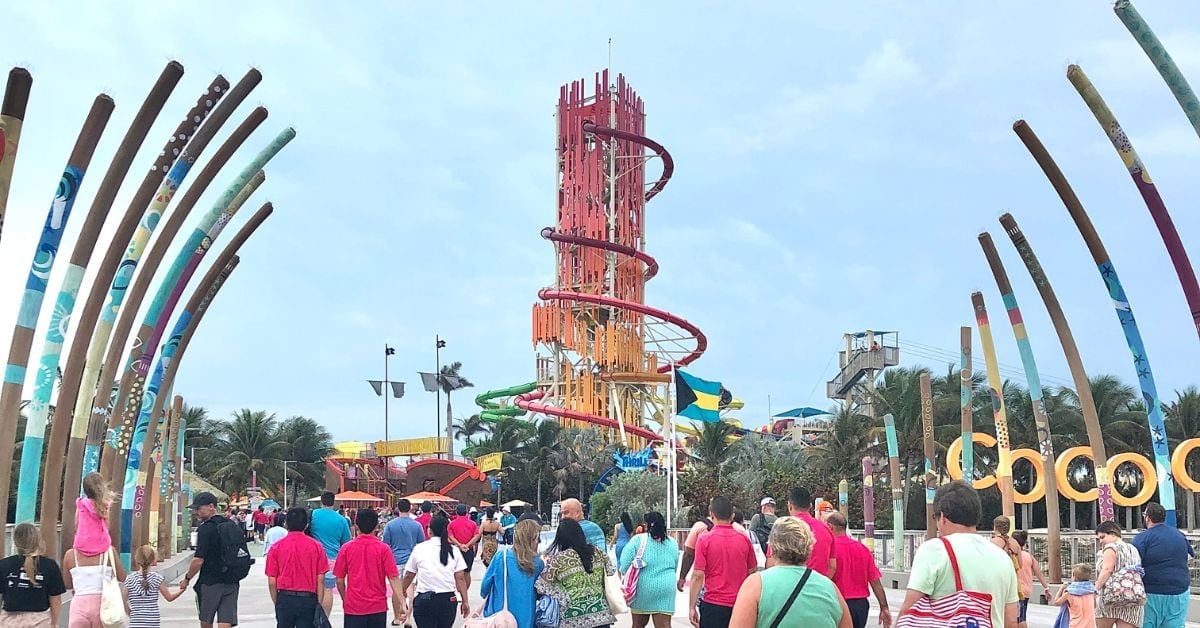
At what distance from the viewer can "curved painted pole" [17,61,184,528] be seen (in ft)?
52.0

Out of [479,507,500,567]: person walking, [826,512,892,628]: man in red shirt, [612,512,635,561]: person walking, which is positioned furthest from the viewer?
[479,507,500,567]: person walking

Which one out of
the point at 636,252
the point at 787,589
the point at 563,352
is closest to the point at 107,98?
the point at 787,589

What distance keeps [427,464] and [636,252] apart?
1692 centimetres

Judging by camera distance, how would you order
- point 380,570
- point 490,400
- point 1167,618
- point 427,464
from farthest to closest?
1. point 490,400
2. point 427,464
3. point 1167,618
4. point 380,570

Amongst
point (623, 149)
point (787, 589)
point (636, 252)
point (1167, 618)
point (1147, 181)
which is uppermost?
point (623, 149)

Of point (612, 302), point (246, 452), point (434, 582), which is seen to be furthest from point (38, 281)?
point (246, 452)

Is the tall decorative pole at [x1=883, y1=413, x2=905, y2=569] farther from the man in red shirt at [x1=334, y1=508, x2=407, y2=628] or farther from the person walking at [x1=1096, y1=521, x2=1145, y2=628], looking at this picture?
the man in red shirt at [x1=334, y1=508, x2=407, y2=628]

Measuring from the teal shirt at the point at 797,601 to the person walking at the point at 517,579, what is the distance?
302cm

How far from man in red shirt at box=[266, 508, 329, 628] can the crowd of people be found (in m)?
0.01

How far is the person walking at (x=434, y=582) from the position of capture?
10.9m

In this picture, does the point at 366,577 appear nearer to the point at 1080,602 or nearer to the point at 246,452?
the point at 1080,602

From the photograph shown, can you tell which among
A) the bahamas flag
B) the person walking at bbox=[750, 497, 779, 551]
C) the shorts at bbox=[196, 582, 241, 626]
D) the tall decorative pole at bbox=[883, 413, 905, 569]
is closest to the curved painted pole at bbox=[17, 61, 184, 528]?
the shorts at bbox=[196, 582, 241, 626]

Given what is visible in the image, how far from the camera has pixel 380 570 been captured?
1013cm

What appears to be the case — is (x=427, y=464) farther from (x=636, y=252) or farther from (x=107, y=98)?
(x=107, y=98)
